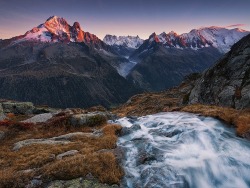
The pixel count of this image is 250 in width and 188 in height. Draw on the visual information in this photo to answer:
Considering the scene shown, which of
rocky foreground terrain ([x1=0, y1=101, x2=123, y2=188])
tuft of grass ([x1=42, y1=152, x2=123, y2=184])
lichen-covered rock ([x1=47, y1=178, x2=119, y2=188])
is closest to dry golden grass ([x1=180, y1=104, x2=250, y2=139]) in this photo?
rocky foreground terrain ([x1=0, y1=101, x2=123, y2=188])

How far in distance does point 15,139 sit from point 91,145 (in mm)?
10390

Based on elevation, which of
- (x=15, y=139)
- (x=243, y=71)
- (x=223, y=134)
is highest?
(x=243, y=71)

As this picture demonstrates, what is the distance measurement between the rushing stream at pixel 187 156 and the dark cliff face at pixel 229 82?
10.2m

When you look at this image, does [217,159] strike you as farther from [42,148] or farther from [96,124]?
[96,124]

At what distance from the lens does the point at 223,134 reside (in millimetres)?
20375

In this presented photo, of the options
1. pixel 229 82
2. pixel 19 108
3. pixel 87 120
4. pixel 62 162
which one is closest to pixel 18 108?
pixel 19 108

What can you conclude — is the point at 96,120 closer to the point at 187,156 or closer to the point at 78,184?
the point at 187,156

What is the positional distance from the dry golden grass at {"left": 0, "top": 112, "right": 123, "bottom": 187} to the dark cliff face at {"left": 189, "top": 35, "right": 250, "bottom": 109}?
17679 mm

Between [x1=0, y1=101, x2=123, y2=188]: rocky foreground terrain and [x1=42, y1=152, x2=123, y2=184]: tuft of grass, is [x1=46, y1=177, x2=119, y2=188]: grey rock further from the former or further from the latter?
[x1=42, y1=152, x2=123, y2=184]: tuft of grass

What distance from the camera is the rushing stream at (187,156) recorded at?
14398mm

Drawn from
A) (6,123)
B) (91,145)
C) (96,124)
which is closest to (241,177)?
(91,145)

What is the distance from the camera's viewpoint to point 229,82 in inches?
1417

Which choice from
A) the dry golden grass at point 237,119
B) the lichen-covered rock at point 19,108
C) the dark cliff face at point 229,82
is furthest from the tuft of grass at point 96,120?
the lichen-covered rock at point 19,108

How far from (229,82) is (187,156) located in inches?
889
